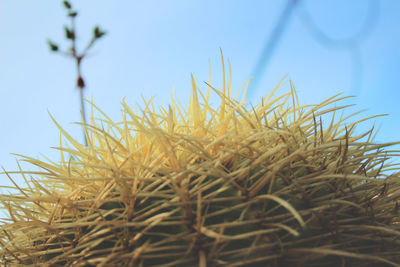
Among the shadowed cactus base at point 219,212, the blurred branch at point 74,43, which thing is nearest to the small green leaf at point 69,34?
the blurred branch at point 74,43

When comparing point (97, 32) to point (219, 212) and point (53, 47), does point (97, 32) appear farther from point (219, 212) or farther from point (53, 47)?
point (219, 212)

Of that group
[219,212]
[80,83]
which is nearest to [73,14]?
[80,83]

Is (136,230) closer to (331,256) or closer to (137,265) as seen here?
(137,265)

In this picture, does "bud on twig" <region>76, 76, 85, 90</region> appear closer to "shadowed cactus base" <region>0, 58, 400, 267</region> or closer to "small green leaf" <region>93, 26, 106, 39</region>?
"small green leaf" <region>93, 26, 106, 39</region>

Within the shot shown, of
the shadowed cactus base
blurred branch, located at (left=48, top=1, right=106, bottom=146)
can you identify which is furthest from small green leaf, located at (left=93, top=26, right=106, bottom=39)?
the shadowed cactus base

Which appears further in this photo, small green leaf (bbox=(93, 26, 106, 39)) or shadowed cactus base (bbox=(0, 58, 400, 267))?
small green leaf (bbox=(93, 26, 106, 39))

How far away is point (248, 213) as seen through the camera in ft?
0.99

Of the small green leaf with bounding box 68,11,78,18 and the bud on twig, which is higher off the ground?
the small green leaf with bounding box 68,11,78,18

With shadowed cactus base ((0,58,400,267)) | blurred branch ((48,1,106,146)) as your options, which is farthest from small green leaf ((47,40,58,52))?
shadowed cactus base ((0,58,400,267))

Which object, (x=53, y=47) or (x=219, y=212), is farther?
(x=53, y=47)

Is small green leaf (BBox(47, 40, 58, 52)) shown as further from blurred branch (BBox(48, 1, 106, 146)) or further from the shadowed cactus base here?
the shadowed cactus base

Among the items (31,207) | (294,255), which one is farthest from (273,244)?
(31,207)

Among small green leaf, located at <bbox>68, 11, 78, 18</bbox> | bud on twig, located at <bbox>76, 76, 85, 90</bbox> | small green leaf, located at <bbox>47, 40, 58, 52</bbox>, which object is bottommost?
bud on twig, located at <bbox>76, 76, 85, 90</bbox>

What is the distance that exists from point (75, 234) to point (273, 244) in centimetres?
19
